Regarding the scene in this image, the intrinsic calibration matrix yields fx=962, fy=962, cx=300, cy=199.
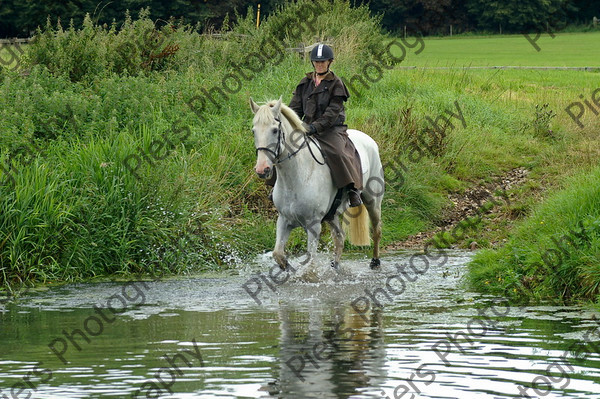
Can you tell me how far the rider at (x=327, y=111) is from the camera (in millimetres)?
11273

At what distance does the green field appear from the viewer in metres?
36.1

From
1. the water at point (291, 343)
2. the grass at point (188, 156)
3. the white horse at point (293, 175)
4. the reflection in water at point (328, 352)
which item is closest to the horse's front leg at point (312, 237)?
the white horse at point (293, 175)

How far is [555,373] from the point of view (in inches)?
268

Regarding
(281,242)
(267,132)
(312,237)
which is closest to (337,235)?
(312,237)

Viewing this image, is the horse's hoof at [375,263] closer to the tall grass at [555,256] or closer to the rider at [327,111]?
the rider at [327,111]

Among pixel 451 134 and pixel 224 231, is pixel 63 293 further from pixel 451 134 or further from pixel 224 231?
pixel 451 134

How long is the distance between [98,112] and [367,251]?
4618 millimetres

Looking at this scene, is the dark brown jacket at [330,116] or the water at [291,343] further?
the dark brown jacket at [330,116]

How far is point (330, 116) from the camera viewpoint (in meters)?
11.3

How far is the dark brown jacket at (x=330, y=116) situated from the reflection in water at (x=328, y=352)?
2230 mm

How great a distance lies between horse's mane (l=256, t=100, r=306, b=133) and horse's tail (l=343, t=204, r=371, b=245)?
2209 millimetres

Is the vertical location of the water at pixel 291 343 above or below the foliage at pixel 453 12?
below

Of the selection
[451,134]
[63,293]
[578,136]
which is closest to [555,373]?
[63,293]

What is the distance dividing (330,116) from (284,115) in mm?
894
